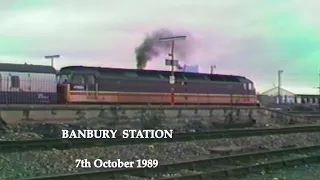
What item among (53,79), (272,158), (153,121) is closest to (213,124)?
(153,121)

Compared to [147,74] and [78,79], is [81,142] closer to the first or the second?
[78,79]

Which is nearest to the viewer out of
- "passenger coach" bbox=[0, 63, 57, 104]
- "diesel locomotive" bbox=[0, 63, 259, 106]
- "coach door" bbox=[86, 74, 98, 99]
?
"passenger coach" bbox=[0, 63, 57, 104]

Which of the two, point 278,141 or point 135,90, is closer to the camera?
point 278,141

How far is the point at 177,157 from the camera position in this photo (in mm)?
15992

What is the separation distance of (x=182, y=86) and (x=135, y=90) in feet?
16.3

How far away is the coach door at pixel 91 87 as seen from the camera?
1380 inches

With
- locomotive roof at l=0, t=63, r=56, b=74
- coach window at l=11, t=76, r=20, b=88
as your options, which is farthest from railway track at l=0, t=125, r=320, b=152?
locomotive roof at l=0, t=63, r=56, b=74

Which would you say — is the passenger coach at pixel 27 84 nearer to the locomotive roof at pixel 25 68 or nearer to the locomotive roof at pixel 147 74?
the locomotive roof at pixel 25 68

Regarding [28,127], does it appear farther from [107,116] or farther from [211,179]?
[211,179]

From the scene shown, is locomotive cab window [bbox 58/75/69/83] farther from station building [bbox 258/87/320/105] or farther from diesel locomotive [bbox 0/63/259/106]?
station building [bbox 258/87/320/105]

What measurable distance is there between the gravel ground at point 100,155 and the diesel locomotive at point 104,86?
54.1ft

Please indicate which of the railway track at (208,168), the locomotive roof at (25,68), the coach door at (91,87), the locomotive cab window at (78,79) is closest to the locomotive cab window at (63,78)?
the locomotive cab window at (78,79)

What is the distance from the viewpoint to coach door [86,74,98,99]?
35.1 meters

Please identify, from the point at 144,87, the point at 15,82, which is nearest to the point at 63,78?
the point at 15,82
